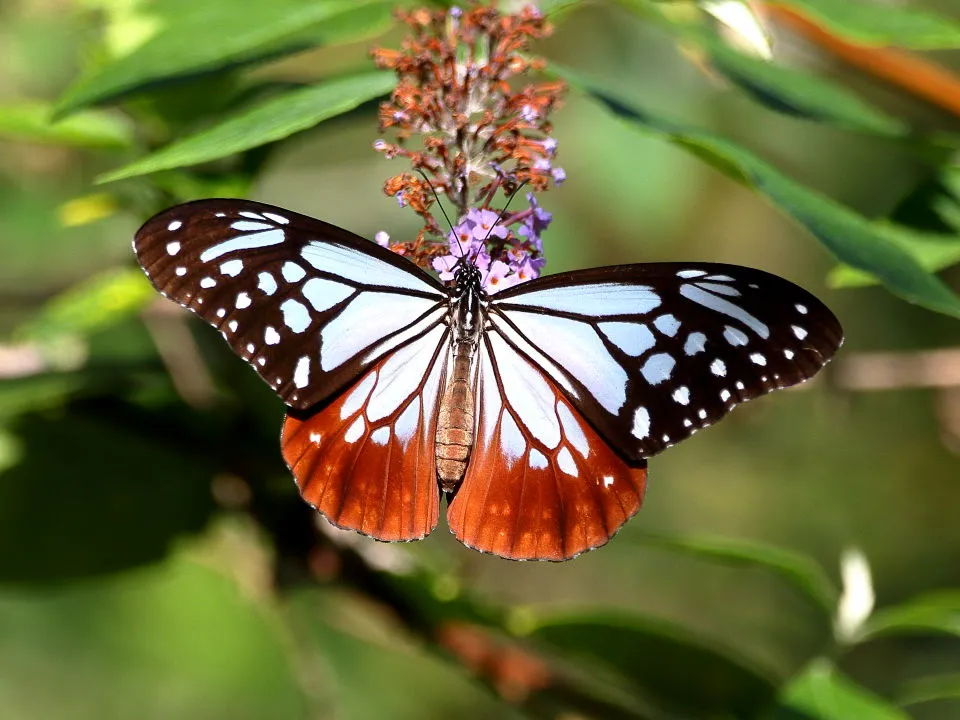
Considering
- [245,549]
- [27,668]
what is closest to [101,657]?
[27,668]

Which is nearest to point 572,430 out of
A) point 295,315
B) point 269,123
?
point 295,315

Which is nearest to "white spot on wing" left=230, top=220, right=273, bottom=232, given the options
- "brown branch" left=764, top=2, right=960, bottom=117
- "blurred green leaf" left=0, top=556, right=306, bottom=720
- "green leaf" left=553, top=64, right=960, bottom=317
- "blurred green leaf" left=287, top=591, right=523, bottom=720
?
"green leaf" left=553, top=64, right=960, bottom=317

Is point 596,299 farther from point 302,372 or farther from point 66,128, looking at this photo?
point 66,128

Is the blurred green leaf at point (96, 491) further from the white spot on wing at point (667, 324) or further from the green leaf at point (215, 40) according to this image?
the white spot on wing at point (667, 324)

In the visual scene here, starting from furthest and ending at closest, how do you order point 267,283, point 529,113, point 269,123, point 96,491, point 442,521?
point 442,521 → point 96,491 → point 267,283 → point 529,113 → point 269,123

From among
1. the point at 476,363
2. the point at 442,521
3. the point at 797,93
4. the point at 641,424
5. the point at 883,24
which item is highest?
the point at 883,24

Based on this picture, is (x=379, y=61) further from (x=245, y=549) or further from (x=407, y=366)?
(x=245, y=549)

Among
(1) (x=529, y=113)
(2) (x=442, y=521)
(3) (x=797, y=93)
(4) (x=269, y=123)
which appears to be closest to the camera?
(4) (x=269, y=123)
